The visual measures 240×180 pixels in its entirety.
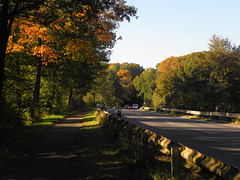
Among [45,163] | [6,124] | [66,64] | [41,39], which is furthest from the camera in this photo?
[66,64]

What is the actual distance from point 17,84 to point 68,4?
712 cm

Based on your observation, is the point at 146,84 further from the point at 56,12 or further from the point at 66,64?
the point at 56,12

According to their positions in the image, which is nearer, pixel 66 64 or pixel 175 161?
pixel 175 161

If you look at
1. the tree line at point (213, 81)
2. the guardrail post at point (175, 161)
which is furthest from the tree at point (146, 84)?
the guardrail post at point (175, 161)

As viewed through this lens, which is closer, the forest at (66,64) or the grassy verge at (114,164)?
the grassy verge at (114,164)

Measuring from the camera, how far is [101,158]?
312 inches

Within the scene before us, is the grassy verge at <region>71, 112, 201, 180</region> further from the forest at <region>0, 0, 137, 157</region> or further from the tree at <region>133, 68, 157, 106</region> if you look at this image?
the tree at <region>133, 68, 157, 106</region>

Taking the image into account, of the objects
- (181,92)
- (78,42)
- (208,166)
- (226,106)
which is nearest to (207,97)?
(226,106)

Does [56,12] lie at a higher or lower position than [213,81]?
higher

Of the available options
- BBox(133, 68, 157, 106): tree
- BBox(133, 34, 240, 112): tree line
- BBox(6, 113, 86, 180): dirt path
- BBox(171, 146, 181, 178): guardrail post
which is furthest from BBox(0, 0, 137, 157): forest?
BBox(133, 68, 157, 106): tree

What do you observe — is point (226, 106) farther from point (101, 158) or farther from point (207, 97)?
point (101, 158)

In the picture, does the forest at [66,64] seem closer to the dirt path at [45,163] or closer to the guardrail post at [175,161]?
the dirt path at [45,163]

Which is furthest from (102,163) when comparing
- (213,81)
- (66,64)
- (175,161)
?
(213,81)

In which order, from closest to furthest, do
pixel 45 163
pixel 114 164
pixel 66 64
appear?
pixel 114 164 < pixel 45 163 < pixel 66 64
